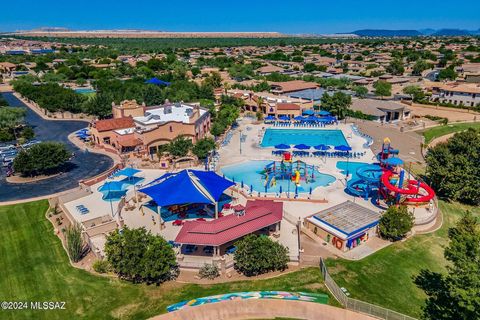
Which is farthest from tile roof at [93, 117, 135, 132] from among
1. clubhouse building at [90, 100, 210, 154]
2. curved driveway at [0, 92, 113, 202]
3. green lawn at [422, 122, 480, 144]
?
green lawn at [422, 122, 480, 144]

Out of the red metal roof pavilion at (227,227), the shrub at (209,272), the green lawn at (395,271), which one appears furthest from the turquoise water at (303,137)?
the shrub at (209,272)

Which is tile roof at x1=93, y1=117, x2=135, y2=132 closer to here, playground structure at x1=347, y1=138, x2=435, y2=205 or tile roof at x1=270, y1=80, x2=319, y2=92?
playground structure at x1=347, y1=138, x2=435, y2=205

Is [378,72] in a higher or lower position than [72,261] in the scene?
higher

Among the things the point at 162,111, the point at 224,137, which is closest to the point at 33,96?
the point at 162,111

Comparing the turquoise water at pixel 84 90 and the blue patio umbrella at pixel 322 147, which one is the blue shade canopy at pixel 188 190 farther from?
the turquoise water at pixel 84 90

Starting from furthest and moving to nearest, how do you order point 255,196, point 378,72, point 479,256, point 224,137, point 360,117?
point 378,72
point 360,117
point 224,137
point 255,196
point 479,256

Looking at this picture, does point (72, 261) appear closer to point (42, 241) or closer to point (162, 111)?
point (42, 241)
